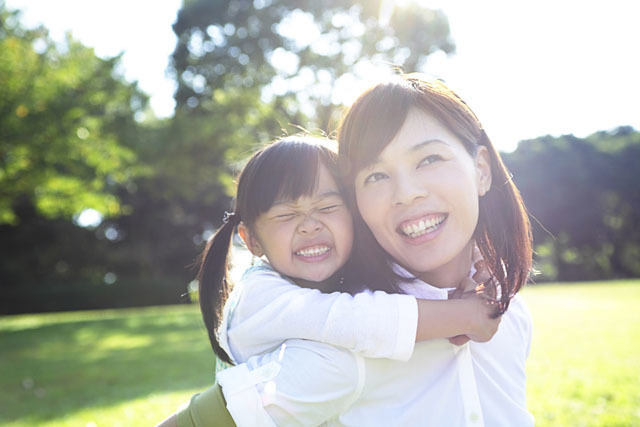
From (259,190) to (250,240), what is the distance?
23cm

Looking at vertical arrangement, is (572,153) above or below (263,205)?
below

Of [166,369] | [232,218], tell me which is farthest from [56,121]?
[232,218]

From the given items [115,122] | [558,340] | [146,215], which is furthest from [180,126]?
[146,215]

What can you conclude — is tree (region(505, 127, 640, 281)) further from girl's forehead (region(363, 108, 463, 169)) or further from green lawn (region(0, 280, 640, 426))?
girl's forehead (region(363, 108, 463, 169))

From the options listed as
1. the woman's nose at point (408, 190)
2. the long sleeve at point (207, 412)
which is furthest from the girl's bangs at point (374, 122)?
the long sleeve at point (207, 412)

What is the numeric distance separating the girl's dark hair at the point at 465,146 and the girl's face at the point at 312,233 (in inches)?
2.1

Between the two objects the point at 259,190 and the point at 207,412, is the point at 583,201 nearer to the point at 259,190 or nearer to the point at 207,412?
the point at 259,190

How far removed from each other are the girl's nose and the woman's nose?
0.96ft

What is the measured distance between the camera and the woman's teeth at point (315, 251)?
74.5 inches

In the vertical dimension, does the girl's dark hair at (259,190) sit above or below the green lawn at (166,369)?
above

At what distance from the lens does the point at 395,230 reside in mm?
1774

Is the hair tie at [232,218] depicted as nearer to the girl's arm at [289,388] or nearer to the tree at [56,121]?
the girl's arm at [289,388]

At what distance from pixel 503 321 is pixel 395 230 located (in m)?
0.52

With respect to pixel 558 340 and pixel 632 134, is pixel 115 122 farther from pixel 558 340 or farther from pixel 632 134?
pixel 632 134
